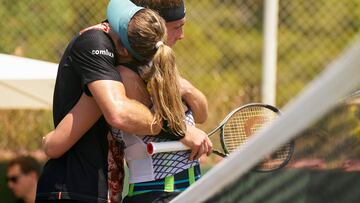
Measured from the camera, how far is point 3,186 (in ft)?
20.6

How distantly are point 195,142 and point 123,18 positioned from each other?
0.45 m

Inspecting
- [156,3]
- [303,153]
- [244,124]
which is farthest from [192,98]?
[303,153]

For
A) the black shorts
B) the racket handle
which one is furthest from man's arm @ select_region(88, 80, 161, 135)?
the black shorts

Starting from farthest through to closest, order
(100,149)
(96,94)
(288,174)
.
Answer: (100,149) → (96,94) → (288,174)

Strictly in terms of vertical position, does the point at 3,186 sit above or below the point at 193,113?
below

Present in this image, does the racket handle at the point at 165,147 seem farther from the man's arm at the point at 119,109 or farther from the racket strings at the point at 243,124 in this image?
the racket strings at the point at 243,124

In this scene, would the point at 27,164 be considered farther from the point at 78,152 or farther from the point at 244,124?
the point at 78,152

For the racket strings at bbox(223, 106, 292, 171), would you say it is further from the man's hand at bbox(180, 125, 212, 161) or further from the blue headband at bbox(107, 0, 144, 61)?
the blue headband at bbox(107, 0, 144, 61)

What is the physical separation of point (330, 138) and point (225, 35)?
5735mm

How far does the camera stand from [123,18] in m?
2.81

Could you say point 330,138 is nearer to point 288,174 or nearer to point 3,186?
point 288,174

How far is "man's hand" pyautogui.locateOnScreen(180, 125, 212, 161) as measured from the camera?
2.88 meters

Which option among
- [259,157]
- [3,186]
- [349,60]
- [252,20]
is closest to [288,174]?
[259,157]

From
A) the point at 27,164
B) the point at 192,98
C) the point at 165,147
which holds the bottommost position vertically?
the point at 27,164
